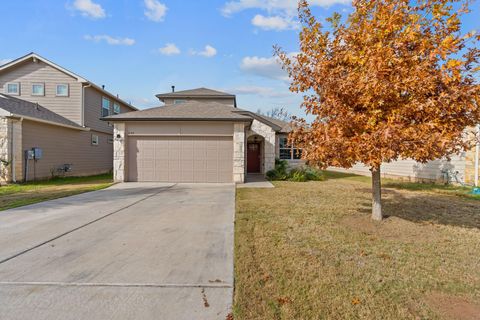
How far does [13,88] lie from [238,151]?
15.3 metres

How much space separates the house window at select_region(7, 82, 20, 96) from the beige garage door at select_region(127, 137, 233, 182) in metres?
10.2

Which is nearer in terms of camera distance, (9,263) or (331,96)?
(9,263)

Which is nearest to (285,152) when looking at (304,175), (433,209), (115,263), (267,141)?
(267,141)

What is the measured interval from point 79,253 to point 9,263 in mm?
813

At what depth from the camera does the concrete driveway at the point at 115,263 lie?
2.52 meters

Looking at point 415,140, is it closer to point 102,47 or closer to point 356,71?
point 356,71

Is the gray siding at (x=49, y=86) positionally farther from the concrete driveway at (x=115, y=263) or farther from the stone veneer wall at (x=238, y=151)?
the concrete driveway at (x=115, y=263)

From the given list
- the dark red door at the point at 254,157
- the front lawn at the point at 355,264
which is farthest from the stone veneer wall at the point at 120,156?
the dark red door at the point at 254,157

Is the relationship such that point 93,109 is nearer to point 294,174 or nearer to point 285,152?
point 285,152

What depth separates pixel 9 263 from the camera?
3502mm

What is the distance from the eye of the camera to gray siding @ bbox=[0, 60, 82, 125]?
52.7ft

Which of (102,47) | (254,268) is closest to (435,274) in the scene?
(254,268)

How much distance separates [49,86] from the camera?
53.2 ft

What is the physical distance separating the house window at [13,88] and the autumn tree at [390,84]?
18.8 meters
